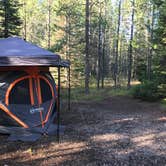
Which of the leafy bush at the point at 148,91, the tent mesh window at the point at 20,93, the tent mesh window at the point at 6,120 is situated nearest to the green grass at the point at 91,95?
the leafy bush at the point at 148,91

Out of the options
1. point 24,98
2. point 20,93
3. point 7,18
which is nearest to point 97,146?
point 24,98

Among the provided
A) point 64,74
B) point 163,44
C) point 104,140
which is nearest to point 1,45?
point 104,140

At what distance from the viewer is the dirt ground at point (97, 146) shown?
5535mm

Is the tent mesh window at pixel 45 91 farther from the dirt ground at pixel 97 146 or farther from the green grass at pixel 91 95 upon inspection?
the green grass at pixel 91 95

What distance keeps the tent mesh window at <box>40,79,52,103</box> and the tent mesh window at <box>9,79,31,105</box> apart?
64 centimetres

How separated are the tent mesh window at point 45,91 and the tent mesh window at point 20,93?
636 mm

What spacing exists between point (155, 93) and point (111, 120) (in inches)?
226

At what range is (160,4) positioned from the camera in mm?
15281

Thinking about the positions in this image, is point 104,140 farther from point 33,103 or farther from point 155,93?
point 155,93

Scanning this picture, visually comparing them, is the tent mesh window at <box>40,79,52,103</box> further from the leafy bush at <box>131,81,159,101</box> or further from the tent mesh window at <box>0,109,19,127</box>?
the leafy bush at <box>131,81,159,101</box>

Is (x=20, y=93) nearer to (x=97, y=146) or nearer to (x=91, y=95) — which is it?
(x=97, y=146)

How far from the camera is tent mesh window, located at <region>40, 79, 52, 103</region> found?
8.34 meters

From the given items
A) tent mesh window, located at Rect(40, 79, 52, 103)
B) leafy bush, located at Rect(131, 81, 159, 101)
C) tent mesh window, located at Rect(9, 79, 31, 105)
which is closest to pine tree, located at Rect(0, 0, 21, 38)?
leafy bush, located at Rect(131, 81, 159, 101)

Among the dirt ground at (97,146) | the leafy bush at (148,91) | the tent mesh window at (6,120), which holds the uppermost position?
the tent mesh window at (6,120)
